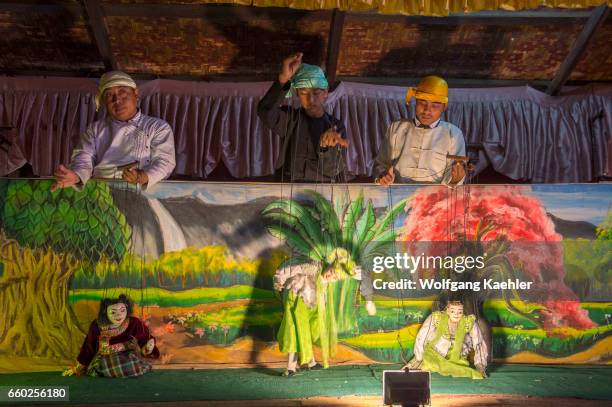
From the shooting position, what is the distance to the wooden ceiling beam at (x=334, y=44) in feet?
17.8

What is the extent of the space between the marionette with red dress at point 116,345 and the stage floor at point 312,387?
0.27ft

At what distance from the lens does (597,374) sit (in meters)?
5.13

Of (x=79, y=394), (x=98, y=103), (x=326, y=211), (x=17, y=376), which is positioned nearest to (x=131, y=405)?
(x=79, y=394)

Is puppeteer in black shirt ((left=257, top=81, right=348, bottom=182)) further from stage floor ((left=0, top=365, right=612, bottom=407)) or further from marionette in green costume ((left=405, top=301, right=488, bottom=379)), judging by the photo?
stage floor ((left=0, top=365, right=612, bottom=407))

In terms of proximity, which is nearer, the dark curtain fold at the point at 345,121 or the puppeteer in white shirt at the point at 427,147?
the puppeteer in white shirt at the point at 427,147

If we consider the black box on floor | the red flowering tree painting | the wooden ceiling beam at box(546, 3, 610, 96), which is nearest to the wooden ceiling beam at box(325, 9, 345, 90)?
the red flowering tree painting

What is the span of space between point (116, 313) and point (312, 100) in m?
Answer: 2.02

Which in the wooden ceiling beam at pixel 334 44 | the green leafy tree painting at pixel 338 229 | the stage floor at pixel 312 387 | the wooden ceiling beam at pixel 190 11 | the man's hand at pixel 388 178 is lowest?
the stage floor at pixel 312 387

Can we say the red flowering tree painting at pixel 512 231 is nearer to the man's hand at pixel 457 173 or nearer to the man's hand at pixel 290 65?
the man's hand at pixel 457 173

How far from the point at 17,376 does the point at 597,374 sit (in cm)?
389

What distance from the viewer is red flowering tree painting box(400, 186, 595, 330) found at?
5402mm

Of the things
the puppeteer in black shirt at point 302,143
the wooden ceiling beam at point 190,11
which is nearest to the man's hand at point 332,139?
the puppeteer in black shirt at point 302,143

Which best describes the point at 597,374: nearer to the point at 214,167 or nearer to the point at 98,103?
the point at 214,167

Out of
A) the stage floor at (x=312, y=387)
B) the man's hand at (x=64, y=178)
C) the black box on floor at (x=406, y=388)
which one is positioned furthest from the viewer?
the man's hand at (x=64, y=178)
